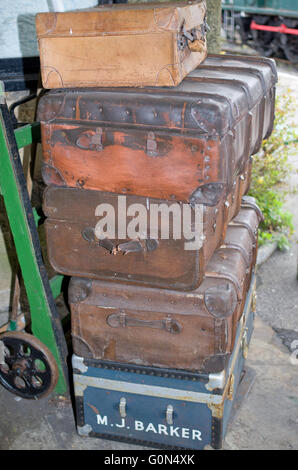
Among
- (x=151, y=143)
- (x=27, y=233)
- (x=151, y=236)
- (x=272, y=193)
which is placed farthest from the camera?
(x=272, y=193)

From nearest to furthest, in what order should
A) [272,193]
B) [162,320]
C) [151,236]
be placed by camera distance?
1. [151,236]
2. [162,320]
3. [272,193]

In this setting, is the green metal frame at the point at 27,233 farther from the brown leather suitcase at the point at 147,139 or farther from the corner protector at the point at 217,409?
the corner protector at the point at 217,409

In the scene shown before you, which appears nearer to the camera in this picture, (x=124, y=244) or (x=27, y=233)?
(x=124, y=244)

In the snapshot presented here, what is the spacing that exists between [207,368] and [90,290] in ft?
2.50

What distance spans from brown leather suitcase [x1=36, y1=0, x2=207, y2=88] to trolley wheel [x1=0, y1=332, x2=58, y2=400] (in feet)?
5.01

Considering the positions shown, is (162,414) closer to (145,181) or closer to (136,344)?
(136,344)

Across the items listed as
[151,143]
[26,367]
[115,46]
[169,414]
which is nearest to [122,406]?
[169,414]

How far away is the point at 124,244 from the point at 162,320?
1.61 feet

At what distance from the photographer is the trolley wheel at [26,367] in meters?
3.17

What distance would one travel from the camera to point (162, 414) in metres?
3.00

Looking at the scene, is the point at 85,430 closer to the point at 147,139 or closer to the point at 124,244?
the point at 124,244

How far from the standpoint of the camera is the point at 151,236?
8.57 feet

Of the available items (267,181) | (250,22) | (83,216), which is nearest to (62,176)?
(83,216)

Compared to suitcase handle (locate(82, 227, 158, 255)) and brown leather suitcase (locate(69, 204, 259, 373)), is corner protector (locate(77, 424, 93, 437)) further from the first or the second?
suitcase handle (locate(82, 227, 158, 255))
